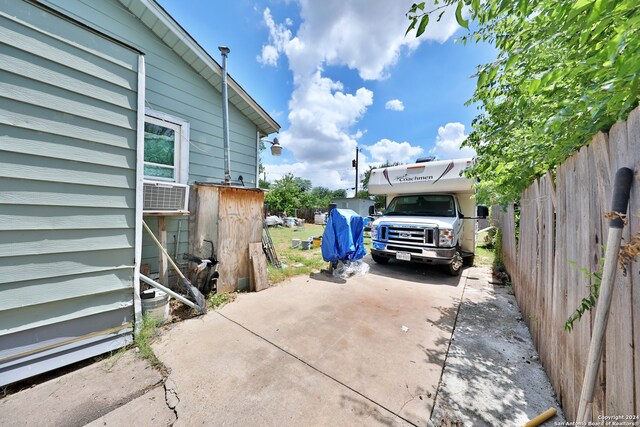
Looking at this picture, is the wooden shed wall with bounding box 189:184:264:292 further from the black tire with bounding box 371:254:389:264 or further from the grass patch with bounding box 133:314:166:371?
the black tire with bounding box 371:254:389:264

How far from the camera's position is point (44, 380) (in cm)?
205

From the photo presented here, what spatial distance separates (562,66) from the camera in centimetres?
147

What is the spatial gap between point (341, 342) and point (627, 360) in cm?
217

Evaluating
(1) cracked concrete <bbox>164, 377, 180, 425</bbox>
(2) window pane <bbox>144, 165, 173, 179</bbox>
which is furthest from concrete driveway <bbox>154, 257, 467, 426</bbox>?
(2) window pane <bbox>144, 165, 173, 179</bbox>

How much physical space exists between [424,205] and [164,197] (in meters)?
5.71

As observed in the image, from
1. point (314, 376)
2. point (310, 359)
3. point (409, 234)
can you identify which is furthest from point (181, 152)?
point (409, 234)

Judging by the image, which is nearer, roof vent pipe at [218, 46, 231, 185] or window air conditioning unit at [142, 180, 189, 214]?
window air conditioning unit at [142, 180, 189, 214]

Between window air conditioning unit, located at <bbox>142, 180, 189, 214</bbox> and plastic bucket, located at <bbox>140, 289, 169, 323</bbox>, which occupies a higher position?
window air conditioning unit, located at <bbox>142, 180, 189, 214</bbox>

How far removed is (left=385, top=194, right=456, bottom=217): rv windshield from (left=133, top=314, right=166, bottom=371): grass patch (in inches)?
215

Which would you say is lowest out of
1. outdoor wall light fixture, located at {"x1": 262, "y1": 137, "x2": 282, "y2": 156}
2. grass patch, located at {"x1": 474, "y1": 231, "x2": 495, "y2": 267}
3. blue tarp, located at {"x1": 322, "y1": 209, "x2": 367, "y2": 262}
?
grass patch, located at {"x1": 474, "y1": 231, "x2": 495, "y2": 267}

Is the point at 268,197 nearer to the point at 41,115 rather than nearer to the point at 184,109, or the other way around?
the point at 184,109

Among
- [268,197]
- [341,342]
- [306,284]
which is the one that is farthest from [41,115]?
[268,197]

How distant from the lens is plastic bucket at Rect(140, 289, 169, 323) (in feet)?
9.34

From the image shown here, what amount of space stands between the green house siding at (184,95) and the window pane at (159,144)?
0.98ft
